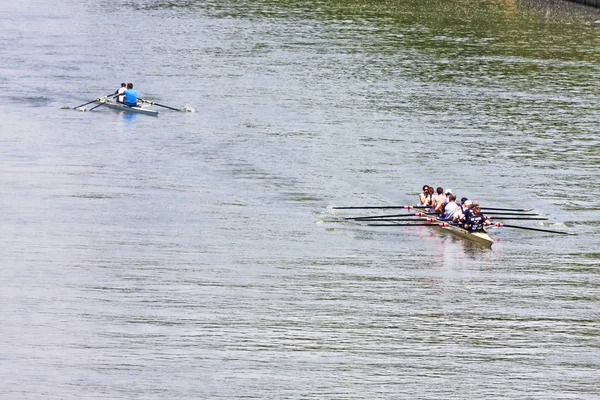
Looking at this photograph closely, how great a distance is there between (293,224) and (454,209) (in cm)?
523

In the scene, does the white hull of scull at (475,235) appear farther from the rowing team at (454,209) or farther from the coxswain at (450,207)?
the coxswain at (450,207)

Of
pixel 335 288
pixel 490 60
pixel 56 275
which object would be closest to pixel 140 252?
pixel 56 275

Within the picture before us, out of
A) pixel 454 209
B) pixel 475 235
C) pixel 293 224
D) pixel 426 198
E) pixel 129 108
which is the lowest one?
pixel 129 108

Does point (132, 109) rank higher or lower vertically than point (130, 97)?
lower

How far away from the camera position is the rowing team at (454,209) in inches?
1619

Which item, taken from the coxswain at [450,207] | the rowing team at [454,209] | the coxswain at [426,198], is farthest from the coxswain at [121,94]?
the coxswain at [450,207]

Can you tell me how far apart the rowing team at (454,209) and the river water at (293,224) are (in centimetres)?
69

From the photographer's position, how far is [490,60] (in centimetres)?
7675

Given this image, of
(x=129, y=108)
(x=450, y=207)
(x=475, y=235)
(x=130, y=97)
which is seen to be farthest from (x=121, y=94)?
Answer: (x=475, y=235)

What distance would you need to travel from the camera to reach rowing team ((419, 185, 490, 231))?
41.1 meters

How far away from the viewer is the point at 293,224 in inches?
1697

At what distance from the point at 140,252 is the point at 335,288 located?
6.51 m

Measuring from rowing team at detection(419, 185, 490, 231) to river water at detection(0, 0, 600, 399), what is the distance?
692mm

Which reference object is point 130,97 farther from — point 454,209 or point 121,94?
point 454,209
